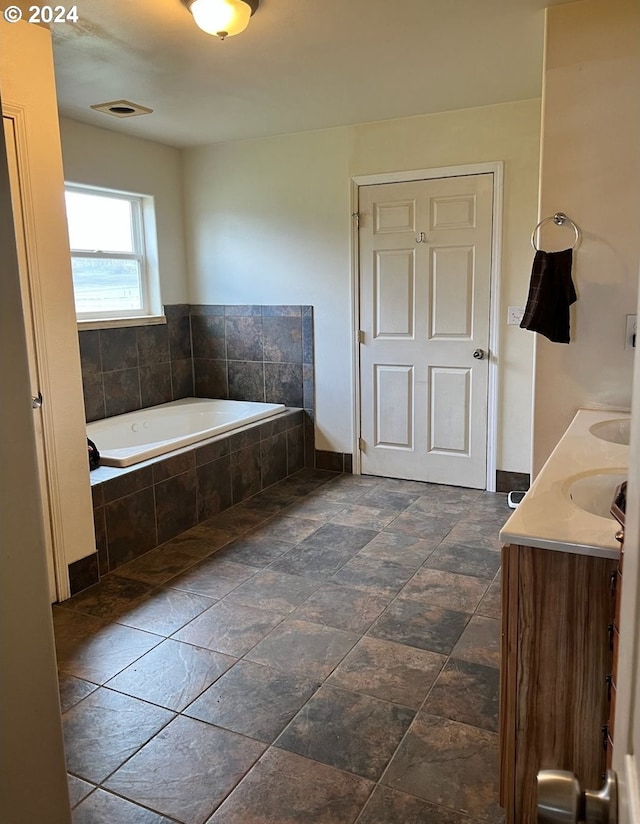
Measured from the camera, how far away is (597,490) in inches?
74.7

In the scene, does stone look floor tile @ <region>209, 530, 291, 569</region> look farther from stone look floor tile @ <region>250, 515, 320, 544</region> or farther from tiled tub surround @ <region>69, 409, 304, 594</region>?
tiled tub surround @ <region>69, 409, 304, 594</region>

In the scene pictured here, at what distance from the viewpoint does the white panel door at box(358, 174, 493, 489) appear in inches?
161

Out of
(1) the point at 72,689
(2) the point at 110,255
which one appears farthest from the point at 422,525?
(2) the point at 110,255

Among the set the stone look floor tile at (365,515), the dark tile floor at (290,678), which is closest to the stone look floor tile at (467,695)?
the dark tile floor at (290,678)

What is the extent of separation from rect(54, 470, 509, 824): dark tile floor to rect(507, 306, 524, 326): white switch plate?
4.05 feet

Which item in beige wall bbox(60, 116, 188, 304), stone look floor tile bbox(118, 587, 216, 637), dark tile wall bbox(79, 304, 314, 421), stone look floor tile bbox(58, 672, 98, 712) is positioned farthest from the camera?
dark tile wall bbox(79, 304, 314, 421)

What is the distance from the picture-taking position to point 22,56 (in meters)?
2.48

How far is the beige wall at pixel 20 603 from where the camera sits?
Answer: 2.24 feet

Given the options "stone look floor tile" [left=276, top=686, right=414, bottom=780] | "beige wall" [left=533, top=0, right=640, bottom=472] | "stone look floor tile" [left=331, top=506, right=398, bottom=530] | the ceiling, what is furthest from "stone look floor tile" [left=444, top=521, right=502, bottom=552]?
the ceiling

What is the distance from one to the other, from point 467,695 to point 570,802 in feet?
5.67

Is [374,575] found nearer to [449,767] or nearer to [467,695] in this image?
[467,695]

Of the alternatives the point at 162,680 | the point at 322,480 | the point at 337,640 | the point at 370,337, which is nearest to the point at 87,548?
the point at 162,680

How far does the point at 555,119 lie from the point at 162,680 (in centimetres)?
254

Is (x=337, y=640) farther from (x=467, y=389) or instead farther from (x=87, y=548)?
(x=467, y=389)
